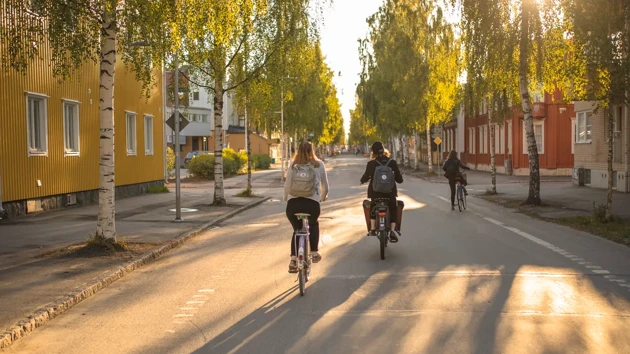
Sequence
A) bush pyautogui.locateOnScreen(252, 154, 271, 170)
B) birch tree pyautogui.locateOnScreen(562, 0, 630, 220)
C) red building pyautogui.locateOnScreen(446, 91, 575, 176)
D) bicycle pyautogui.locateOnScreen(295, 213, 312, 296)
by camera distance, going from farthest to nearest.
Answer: bush pyautogui.locateOnScreen(252, 154, 271, 170) → red building pyautogui.locateOnScreen(446, 91, 575, 176) → birch tree pyautogui.locateOnScreen(562, 0, 630, 220) → bicycle pyautogui.locateOnScreen(295, 213, 312, 296)

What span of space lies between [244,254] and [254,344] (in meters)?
5.85

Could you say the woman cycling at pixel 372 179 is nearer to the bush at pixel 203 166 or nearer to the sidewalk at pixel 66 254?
the sidewalk at pixel 66 254

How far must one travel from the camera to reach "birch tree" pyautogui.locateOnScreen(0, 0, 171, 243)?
10.5 meters

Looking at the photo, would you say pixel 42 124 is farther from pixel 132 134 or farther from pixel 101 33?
pixel 101 33

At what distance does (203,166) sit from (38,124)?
2437cm

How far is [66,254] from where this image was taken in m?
11.3

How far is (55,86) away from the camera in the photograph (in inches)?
808

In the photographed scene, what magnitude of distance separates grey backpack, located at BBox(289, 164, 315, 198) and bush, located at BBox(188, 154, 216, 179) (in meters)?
35.8

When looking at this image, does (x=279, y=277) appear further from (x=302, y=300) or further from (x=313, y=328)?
(x=313, y=328)

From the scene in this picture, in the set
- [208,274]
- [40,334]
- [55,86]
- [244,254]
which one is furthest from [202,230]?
[40,334]

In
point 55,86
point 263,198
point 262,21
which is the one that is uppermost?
point 262,21

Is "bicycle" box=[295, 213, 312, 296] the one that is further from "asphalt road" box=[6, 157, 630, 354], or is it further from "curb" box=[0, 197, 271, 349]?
"curb" box=[0, 197, 271, 349]

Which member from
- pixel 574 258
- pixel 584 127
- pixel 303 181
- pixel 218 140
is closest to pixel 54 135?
pixel 218 140

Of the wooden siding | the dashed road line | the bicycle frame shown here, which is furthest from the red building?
the bicycle frame
